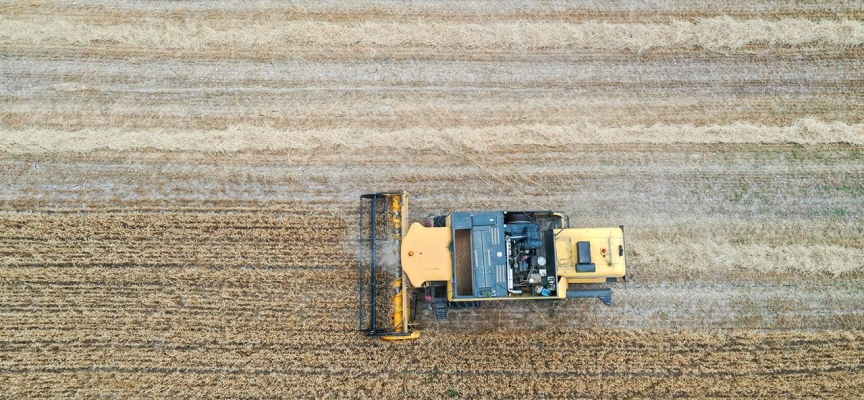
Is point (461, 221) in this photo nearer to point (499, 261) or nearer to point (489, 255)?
point (489, 255)

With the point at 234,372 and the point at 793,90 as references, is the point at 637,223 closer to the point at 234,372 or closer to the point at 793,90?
the point at 793,90

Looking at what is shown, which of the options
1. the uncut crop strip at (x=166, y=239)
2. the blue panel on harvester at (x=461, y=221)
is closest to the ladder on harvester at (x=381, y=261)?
the uncut crop strip at (x=166, y=239)

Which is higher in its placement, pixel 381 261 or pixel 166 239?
pixel 166 239

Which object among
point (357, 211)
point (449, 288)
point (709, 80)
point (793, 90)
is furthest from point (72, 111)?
point (793, 90)

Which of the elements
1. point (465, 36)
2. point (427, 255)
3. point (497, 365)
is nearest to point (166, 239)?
point (427, 255)

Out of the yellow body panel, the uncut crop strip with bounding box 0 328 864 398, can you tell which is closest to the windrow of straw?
the yellow body panel

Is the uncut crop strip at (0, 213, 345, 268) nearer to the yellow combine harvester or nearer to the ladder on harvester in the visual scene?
the ladder on harvester

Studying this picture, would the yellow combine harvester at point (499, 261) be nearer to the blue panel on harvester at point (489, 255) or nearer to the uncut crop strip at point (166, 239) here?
the blue panel on harvester at point (489, 255)

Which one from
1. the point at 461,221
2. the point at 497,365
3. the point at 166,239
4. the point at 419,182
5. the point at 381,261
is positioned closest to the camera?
the point at 461,221
